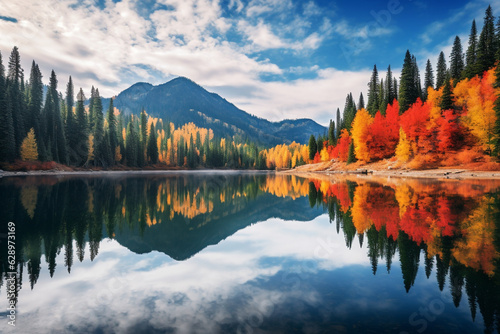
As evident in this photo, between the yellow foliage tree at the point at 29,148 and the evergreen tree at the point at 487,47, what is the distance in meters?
105

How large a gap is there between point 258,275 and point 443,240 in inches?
261

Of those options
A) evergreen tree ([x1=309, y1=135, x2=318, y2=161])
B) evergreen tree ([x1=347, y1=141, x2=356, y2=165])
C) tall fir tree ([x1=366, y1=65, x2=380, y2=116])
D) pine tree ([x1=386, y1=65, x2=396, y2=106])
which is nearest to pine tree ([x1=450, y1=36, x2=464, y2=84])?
pine tree ([x1=386, y1=65, x2=396, y2=106])

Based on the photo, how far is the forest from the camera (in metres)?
46.0

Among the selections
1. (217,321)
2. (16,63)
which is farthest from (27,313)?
(16,63)

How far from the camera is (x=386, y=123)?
65.6 metres

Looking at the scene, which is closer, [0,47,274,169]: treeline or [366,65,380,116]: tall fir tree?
[0,47,274,169]: treeline

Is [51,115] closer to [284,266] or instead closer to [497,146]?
[284,266]

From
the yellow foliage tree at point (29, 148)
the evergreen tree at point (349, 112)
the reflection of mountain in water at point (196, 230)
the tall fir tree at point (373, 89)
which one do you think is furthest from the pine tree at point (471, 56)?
the yellow foliage tree at point (29, 148)

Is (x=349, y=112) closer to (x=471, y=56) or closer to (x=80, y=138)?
(x=471, y=56)

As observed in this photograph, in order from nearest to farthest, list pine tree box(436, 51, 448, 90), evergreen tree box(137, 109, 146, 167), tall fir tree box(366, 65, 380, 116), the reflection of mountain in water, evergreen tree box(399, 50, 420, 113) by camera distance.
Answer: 1. the reflection of mountain in water
2. evergreen tree box(399, 50, 420, 113)
3. pine tree box(436, 51, 448, 90)
4. tall fir tree box(366, 65, 380, 116)
5. evergreen tree box(137, 109, 146, 167)

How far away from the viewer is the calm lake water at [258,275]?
4.47m

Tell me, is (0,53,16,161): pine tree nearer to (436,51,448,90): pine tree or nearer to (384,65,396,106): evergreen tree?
(384,65,396,106): evergreen tree

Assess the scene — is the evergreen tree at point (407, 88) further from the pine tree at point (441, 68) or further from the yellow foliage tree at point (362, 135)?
the pine tree at point (441, 68)

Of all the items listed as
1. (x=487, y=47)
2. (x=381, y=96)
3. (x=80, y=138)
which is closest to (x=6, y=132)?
(x=80, y=138)
